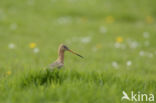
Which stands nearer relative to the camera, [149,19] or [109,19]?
[109,19]

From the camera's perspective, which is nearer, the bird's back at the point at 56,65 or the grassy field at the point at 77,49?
the grassy field at the point at 77,49

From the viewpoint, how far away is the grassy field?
4766 millimetres

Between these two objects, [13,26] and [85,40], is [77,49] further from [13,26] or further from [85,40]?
[13,26]

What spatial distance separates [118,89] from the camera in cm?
522

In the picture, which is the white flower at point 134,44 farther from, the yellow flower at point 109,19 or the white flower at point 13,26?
the white flower at point 13,26

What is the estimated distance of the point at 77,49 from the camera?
34.0ft

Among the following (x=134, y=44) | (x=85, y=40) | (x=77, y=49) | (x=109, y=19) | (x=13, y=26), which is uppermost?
(x=109, y=19)

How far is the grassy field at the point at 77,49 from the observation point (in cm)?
477

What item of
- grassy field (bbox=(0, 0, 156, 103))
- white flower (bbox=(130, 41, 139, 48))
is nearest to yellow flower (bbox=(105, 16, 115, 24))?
grassy field (bbox=(0, 0, 156, 103))

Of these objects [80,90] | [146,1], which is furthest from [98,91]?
[146,1]

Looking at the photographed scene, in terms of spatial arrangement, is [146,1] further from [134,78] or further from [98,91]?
[98,91]

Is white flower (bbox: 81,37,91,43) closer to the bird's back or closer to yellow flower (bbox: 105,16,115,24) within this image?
yellow flower (bbox: 105,16,115,24)

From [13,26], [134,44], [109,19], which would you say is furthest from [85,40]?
[109,19]

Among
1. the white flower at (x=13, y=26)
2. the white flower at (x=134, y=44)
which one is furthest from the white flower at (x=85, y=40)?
the white flower at (x=13, y=26)
